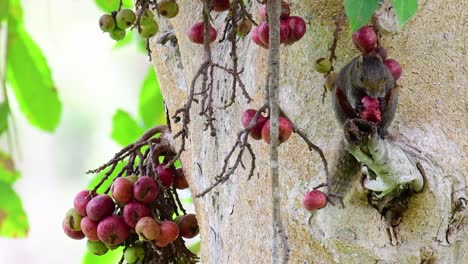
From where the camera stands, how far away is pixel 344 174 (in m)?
1.16

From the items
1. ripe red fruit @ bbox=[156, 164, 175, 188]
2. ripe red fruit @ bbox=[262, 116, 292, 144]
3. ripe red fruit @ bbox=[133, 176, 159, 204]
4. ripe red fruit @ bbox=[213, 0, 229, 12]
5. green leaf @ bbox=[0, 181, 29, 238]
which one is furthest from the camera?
green leaf @ bbox=[0, 181, 29, 238]

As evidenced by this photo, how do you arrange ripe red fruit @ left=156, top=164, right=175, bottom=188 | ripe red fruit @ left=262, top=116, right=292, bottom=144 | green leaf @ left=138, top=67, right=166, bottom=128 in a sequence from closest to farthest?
ripe red fruit @ left=262, top=116, right=292, bottom=144
ripe red fruit @ left=156, top=164, right=175, bottom=188
green leaf @ left=138, top=67, right=166, bottom=128

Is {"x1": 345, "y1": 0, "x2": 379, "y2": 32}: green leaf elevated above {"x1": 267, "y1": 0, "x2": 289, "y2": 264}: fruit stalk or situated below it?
above

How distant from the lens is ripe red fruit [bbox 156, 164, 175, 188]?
143 centimetres

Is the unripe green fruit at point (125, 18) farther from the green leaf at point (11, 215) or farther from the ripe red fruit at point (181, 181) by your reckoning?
the green leaf at point (11, 215)

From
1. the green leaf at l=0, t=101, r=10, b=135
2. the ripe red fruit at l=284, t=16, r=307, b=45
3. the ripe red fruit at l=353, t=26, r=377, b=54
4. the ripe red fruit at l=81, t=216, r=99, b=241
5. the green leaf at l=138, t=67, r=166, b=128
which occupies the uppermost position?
the ripe red fruit at l=284, t=16, r=307, b=45

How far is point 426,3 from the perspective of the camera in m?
1.32

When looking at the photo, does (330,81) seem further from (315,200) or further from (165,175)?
(165,175)

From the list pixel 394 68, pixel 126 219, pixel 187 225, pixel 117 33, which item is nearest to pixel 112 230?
pixel 126 219

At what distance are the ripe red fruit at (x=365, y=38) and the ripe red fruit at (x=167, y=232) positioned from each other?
1.44ft

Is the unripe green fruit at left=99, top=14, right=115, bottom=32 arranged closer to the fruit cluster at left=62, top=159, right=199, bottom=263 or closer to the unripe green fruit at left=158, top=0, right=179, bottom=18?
the unripe green fruit at left=158, top=0, right=179, bottom=18

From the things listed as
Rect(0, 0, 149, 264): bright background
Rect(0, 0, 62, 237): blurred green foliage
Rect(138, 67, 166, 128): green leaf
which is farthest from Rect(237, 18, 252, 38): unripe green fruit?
Rect(0, 0, 149, 264): bright background

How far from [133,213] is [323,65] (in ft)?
1.34

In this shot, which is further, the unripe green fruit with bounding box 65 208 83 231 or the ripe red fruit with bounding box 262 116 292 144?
the unripe green fruit with bounding box 65 208 83 231
